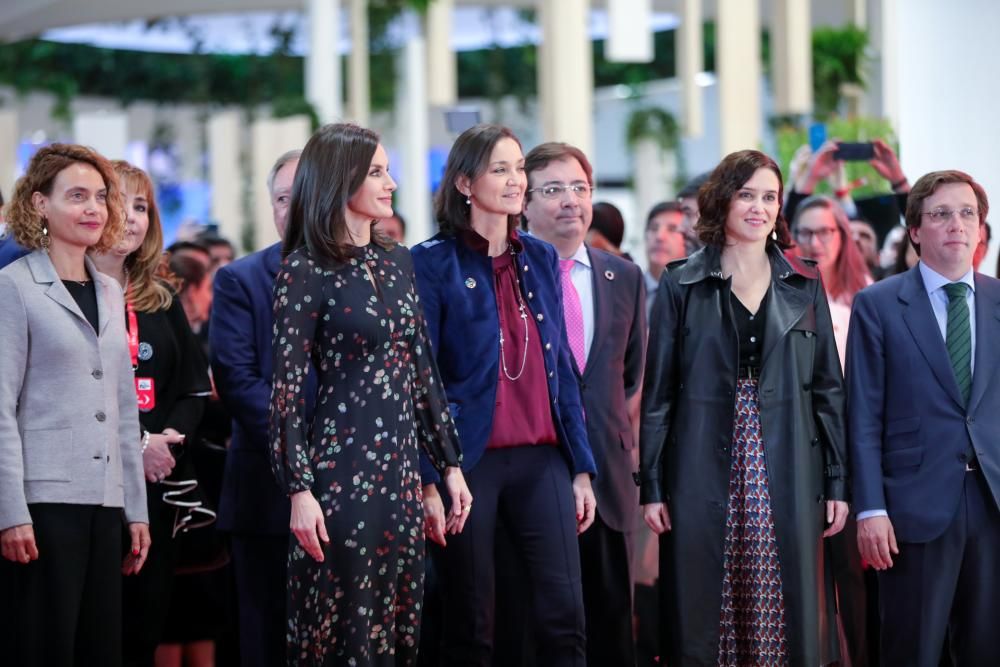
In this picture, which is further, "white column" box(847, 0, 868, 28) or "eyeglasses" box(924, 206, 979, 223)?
"white column" box(847, 0, 868, 28)

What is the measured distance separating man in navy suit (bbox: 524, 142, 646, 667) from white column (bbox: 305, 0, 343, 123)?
927 cm

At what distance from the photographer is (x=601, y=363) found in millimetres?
4285

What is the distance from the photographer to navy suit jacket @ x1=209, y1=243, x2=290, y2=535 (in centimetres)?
387

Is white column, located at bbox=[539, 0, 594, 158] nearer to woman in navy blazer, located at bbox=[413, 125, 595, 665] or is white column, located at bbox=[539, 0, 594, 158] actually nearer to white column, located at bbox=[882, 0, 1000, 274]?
white column, located at bbox=[882, 0, 1000, 274]

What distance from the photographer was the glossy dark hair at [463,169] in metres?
3.84

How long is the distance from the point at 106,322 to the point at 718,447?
5.80ft

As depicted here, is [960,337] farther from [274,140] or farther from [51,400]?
[274,140]

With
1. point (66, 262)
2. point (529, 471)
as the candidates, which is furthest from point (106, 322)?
point (529, 471)

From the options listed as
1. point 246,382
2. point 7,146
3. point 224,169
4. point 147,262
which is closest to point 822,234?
point 246,382

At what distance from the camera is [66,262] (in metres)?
3.60

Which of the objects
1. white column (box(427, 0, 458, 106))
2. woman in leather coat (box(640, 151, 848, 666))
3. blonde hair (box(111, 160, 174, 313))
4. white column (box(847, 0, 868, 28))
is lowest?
woman in leather coat (box(640, 151, 848, 666))

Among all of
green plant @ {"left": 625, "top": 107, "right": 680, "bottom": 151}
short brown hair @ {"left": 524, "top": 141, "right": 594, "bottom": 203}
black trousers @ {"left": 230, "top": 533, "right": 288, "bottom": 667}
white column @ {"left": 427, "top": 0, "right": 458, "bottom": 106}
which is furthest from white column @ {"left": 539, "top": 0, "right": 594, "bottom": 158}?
green plant @ {"left": 625, "top": 107, "right": 680, "bottom": 151}

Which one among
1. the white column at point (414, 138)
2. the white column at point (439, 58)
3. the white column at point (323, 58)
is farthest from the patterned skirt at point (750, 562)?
the white column at point (414, 138)

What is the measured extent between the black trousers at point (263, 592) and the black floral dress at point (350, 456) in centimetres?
70
